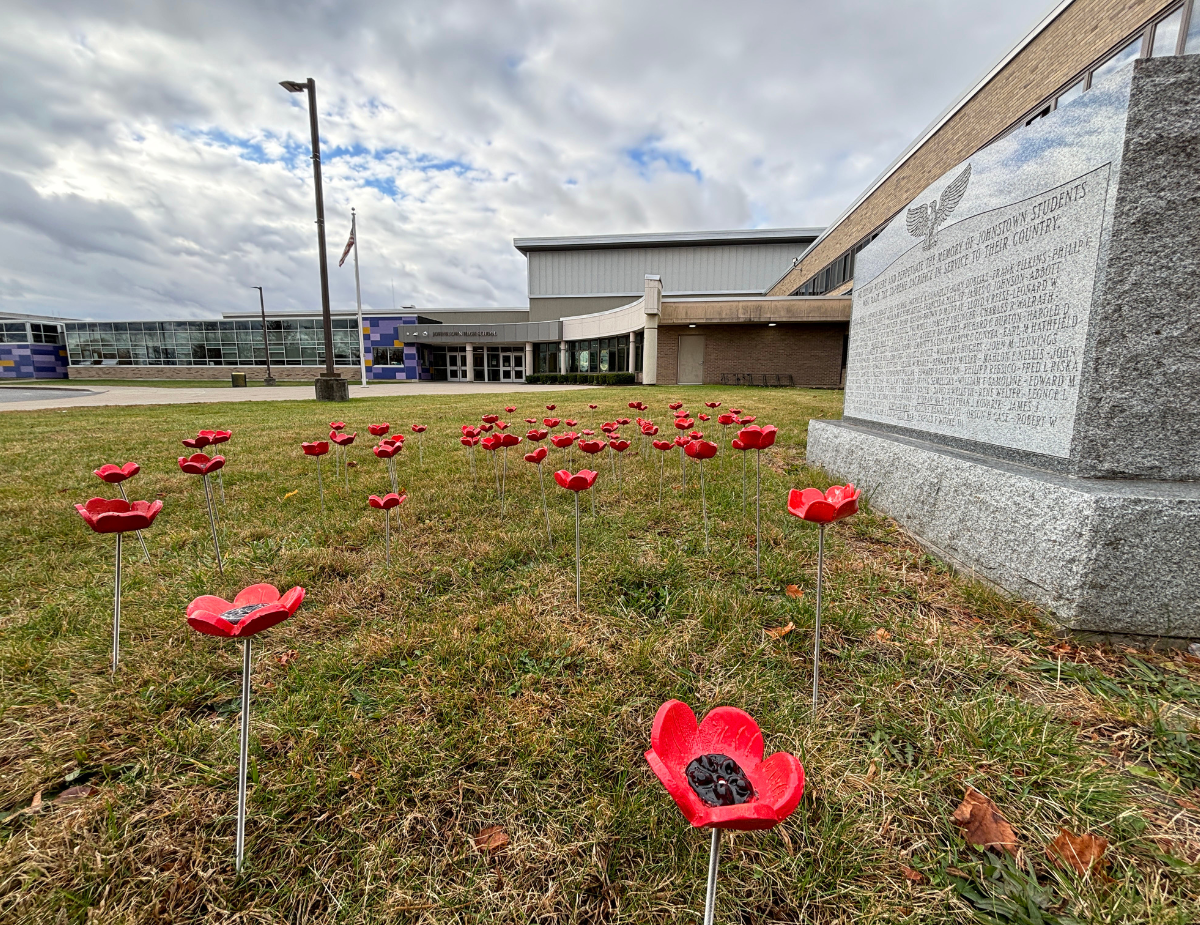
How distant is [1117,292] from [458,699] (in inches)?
120

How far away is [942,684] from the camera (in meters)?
1.68

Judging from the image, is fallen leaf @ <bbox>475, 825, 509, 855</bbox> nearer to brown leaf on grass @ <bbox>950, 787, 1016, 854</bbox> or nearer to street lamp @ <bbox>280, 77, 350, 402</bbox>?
brown leaf on grass @ <bbox>950, 787, 1016, 854</bbox>

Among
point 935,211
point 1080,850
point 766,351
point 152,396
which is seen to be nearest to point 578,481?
point 1080,850

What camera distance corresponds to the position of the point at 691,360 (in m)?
26.1

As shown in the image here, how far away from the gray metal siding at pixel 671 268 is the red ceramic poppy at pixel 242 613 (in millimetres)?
44511

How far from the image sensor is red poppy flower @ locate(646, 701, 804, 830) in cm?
62

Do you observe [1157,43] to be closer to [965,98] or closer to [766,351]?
[965,98]

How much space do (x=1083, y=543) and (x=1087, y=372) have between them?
2.59 feet

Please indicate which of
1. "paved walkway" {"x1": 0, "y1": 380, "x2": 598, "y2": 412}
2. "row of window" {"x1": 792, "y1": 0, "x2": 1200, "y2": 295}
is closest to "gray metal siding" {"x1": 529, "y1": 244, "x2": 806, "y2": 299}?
"paved walkway" {"x1": 0, "y1": 380, "x2": 598, "y2": 412}

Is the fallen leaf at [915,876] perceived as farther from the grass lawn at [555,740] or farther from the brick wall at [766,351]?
the brick wall at [766,351]

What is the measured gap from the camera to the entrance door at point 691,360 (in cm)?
2578

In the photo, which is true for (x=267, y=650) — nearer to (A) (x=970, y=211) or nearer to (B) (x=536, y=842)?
(B) (x=536, y=842)

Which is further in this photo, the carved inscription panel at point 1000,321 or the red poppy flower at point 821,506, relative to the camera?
the carved inscription panel at point 1000,321

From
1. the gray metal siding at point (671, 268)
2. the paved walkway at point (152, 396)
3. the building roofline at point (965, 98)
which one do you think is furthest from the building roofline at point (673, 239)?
the paved walkway at point (152, 396)
